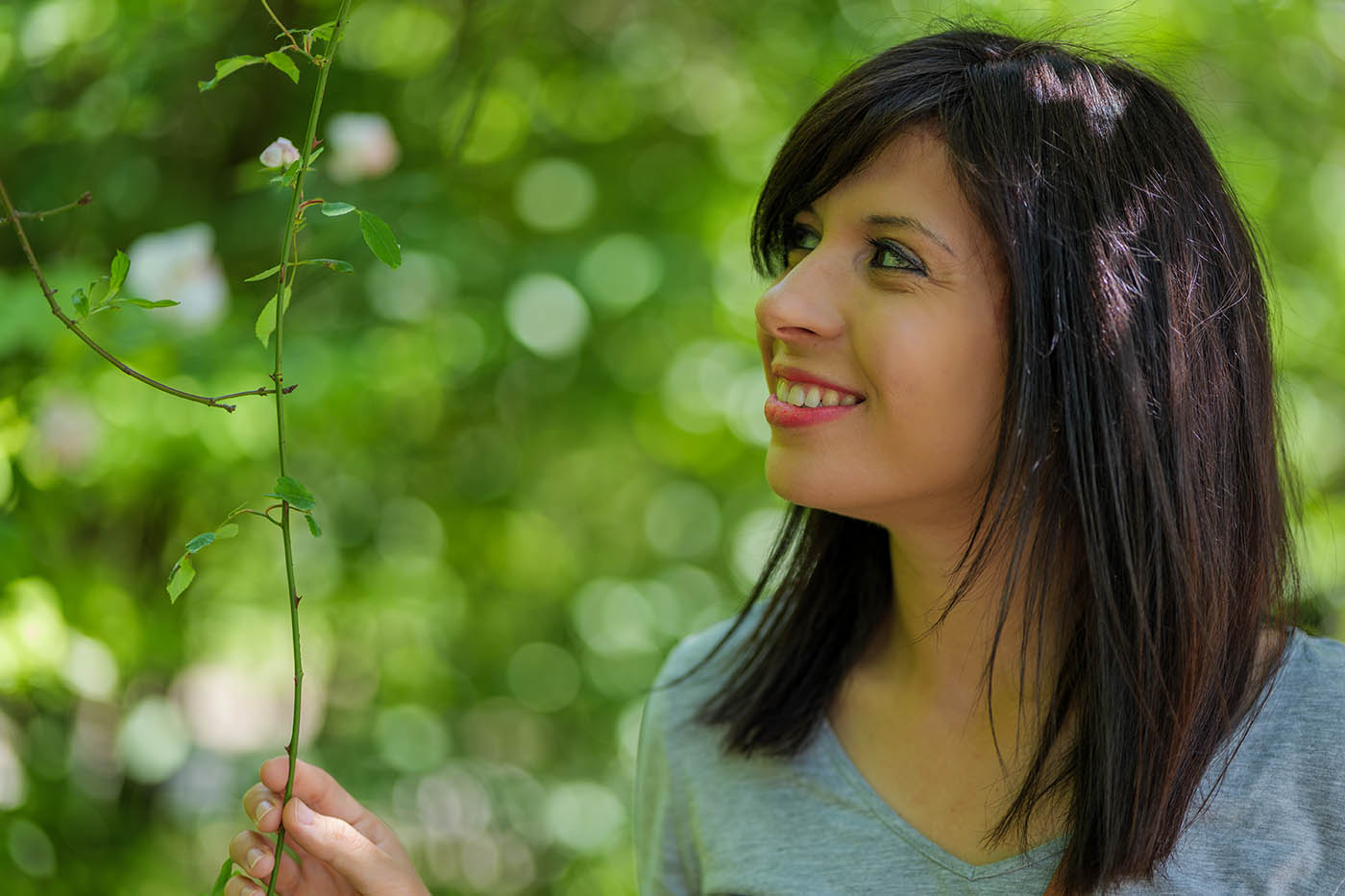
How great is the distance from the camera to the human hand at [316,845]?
0.98 metres

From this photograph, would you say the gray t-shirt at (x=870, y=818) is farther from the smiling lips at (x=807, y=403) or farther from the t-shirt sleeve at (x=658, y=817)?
the smiling lips at (x=807, y=403)

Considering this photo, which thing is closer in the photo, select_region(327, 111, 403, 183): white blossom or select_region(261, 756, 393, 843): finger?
select_region(261, 756, 393, 843): finger

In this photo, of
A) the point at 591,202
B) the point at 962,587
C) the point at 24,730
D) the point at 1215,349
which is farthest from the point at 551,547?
the point at 1215,349

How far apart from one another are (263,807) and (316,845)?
0.05m

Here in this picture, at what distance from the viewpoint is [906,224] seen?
46.2 inches

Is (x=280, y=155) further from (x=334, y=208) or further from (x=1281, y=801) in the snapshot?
(x=1281, y=801)

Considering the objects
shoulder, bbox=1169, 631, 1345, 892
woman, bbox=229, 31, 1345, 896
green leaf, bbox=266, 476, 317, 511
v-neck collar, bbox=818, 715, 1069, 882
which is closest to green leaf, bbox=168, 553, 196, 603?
green leaf, bbox=266, 476, 317, 511

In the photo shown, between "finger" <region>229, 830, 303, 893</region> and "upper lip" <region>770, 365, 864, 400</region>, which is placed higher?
"upper lip" <region>770, 365, 864, 400</region>

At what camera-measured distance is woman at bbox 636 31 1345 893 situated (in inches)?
45.1

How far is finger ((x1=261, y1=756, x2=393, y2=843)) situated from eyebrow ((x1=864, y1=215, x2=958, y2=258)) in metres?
0.72

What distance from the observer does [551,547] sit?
2.47m

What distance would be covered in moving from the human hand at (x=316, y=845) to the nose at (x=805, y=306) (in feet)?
1.96

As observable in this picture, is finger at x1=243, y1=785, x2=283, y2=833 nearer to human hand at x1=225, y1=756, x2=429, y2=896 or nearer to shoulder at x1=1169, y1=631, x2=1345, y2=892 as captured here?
human hand at x1=225, y1=756, x2=429, y2=896

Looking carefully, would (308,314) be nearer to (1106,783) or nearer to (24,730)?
(24,730)
